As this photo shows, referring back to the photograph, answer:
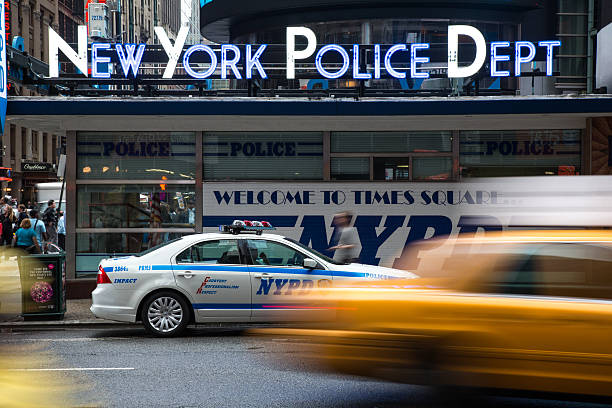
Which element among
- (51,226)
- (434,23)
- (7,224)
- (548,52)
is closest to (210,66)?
(548,52)

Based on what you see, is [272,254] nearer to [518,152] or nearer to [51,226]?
[518,152]

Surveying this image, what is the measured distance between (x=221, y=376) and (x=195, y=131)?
27.9 feet

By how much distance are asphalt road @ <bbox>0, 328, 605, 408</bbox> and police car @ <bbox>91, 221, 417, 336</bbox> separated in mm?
352

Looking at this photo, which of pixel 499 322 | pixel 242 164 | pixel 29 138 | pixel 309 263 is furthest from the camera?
pixel 29 138

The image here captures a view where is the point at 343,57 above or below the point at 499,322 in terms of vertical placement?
above

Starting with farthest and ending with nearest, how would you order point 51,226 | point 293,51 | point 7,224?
point 7,224 → point 51,226 → point 293,51

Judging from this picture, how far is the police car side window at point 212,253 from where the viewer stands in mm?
10648

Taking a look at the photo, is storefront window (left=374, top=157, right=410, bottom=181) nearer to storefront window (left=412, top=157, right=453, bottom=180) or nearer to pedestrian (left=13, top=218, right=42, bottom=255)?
storefront window (left=412, top=157, right=453, bottom=180)

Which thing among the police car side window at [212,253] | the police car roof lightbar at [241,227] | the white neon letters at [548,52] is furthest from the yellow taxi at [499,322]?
the white neon letters at [548,52]

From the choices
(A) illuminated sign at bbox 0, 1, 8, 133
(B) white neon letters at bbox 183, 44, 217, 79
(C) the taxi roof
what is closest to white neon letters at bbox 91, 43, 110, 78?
(B) white neon letters at bbox 183, 44, 217, 79

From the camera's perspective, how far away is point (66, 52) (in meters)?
15.5

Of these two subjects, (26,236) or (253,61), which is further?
(26,236)

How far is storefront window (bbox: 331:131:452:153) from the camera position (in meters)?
15.7

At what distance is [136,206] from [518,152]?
8111mm
